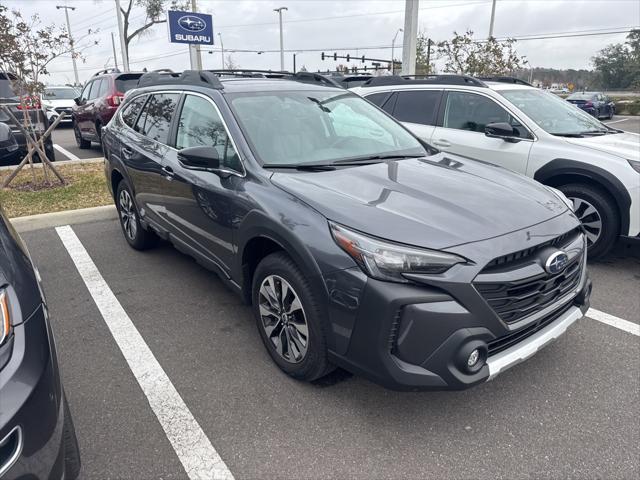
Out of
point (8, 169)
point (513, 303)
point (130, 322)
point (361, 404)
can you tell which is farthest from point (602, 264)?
point (8, 169)

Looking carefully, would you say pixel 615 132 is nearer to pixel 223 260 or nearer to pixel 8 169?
pixel 223 260

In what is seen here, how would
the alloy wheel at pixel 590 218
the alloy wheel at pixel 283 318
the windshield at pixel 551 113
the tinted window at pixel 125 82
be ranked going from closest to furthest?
1. the alloy wheel at pixel 283 318
2. the alloy wheel at pixel 590 218
3. the windshield at pixel 551 113
4. the tinted window at pixel 125 82

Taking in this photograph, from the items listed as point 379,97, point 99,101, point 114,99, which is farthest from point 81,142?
point 379,97

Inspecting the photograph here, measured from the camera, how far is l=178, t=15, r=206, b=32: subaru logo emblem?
44.4ft

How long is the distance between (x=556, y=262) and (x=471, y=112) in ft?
12.2

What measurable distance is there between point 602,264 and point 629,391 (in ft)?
7.77

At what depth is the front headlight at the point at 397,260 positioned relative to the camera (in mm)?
2223

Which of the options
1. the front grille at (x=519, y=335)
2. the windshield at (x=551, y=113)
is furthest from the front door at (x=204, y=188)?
the windshield at (x=551, y=113)

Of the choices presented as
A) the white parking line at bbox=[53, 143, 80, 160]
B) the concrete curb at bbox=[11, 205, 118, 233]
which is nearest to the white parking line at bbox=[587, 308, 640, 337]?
the concrete curb at bbox=[11, 205, 118, 233]

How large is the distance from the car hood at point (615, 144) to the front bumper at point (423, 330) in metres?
3.12

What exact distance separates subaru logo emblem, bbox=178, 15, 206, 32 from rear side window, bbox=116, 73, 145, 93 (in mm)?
3476

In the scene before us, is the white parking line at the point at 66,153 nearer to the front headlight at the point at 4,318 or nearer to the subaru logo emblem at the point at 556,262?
the front headlight at the point at 4,318

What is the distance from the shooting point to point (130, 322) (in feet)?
12.0

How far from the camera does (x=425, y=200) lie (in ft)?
8.69
